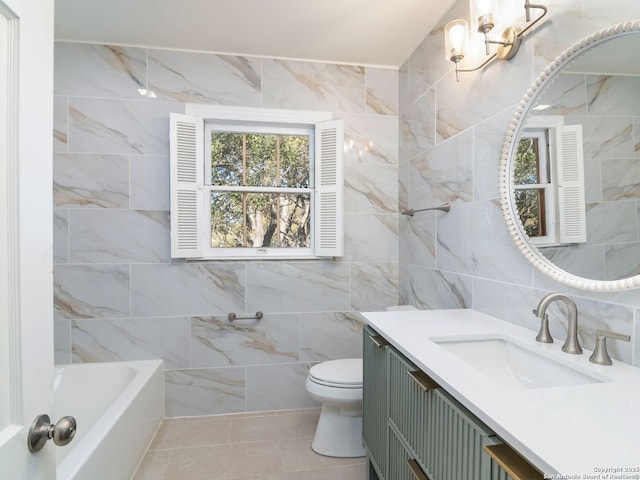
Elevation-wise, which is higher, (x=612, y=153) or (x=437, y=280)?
(x=612, y=153)

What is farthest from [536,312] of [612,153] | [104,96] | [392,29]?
[104,96]

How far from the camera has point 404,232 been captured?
8.09ft

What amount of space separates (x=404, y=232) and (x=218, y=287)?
143cm

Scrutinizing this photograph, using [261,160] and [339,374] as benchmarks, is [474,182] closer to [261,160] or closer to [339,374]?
[339,374]

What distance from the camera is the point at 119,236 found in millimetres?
2256

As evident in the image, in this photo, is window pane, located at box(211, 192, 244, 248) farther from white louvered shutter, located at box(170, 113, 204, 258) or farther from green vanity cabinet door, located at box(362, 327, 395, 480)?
green vanity cabinet door, located at box(362, 327, 395, 480)

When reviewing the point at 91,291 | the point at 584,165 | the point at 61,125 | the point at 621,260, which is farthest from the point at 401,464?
the point at 61,125

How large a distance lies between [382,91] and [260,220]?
4.53 ft

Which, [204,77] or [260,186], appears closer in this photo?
[204,77]

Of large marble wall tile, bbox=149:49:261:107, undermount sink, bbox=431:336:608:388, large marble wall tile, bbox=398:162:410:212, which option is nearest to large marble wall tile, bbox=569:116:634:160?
undermount sink, bbox=431:336:608:388

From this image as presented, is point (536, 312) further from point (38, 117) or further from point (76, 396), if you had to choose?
point (76, 396)

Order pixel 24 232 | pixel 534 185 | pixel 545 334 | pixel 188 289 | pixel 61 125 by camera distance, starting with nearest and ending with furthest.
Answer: pixel 24 232
pixel 545 334
pixel 534 185
pixel 61 125
pixel 188 289

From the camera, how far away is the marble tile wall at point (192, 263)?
7.29 ft

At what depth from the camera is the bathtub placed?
1366 millimetres
